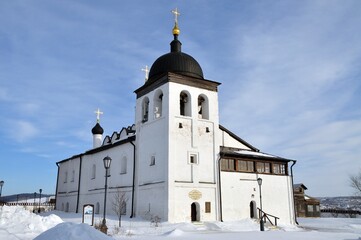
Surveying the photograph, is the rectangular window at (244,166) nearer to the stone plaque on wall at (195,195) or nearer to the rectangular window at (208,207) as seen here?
the rectangular window at (208,207)

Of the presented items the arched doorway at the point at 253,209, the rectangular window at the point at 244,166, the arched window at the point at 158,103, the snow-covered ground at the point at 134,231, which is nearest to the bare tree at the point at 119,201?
the snow-covered ground at the point at 134,231

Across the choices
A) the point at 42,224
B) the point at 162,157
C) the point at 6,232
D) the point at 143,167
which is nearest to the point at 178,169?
the point at 162,157

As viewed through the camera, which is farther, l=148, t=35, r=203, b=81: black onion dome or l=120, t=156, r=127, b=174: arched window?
l=120, t=156, r=127, b=174: arched window

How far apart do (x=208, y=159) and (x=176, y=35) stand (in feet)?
33.9

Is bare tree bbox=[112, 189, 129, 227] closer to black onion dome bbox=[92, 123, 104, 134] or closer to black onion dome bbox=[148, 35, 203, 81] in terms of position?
black onion dome bbox=[148, 35, 203, 81]

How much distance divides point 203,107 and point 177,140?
13.5ft

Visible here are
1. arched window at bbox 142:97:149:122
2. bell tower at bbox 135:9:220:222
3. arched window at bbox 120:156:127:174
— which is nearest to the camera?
bell tower at bbox 135:9:220:222

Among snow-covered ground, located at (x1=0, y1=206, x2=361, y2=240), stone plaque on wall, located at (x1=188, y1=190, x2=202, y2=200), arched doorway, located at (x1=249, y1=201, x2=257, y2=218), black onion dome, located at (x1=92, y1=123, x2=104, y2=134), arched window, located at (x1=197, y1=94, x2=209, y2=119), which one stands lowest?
snow-covered ground, located at (x1=0, y1=206, x2=361, y2=240)

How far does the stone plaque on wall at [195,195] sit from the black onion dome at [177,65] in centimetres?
828

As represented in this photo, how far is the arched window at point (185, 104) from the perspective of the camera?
2520cm

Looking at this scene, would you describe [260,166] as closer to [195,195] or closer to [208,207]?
[208,207]

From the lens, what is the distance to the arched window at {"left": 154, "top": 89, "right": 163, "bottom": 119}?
25438 mm

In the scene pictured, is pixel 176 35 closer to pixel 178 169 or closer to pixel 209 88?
pixel 209 88

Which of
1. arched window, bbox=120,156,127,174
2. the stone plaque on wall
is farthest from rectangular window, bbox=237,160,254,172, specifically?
arched window, bbox=120,156,127,174
